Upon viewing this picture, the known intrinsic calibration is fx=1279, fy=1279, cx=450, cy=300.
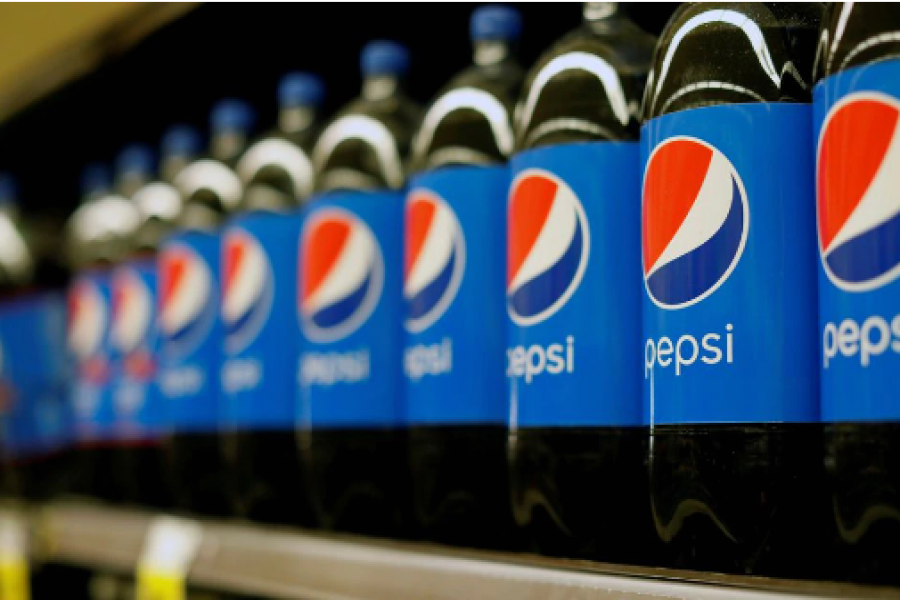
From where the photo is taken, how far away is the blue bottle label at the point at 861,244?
2.49ft

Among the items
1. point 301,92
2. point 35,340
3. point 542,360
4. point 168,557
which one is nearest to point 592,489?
point 542,360

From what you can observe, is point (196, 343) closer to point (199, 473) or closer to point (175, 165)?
point (199, 473)

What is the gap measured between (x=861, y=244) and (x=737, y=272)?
0.12m

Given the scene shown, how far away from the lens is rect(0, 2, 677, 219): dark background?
5.20 feet

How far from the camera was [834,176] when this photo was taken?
806mm

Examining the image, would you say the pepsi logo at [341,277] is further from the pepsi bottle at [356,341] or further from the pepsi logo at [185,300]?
the pepsi logo at [185,300]

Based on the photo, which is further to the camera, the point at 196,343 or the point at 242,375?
the point at 196,343

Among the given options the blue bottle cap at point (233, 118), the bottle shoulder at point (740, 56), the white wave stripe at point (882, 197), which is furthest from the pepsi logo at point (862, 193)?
the blue bottle cap at point (233, 118)

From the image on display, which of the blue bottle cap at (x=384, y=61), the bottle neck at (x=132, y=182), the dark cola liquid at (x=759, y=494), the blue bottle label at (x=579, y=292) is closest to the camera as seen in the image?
the dark cola liquid at (x=759, y=494)

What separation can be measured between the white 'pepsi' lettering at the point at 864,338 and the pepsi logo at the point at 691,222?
0.11m

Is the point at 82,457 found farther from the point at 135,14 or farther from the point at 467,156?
the point at 467,156

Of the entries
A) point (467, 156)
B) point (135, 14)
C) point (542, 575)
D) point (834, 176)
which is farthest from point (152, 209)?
point (834, 176)

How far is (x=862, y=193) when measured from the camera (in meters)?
0.78

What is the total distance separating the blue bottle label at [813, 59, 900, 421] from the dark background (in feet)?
1.42
